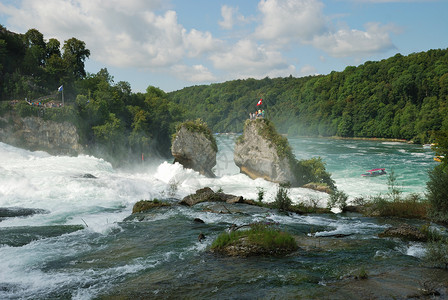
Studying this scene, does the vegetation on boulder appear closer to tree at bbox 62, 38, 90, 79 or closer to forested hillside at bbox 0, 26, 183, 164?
forested hillside at bbox 0, 26, 183, 164

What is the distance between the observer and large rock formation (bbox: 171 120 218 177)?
1460 inches

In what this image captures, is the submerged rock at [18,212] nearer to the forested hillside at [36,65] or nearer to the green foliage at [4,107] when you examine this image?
the green foliage at [4,107]

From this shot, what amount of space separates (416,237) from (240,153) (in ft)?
88.0

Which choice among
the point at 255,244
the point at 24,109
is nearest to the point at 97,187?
the point at 255,244

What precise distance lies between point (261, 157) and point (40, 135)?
2911 cm

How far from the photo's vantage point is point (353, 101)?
13250 cm

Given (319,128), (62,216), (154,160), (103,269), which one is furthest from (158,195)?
(319,128)

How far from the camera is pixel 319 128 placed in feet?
417

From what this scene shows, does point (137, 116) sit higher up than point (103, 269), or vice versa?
point (137, 116)

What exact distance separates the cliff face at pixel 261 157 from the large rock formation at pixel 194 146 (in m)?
3.28

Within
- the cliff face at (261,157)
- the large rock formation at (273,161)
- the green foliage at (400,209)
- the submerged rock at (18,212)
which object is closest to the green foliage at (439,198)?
the green foliage at (400,209)

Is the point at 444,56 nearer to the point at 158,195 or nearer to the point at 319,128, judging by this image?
the point at 319,128

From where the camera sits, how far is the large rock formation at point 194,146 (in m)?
37.1

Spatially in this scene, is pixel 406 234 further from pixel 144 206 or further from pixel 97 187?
pixel 97 187
